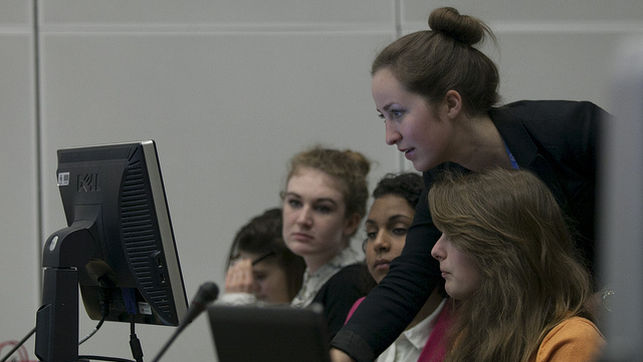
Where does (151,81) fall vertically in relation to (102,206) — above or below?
above

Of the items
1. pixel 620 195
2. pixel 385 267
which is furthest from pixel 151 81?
pixel 620 195

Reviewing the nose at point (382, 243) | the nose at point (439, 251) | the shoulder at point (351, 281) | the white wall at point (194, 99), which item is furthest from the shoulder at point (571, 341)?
the white wall at point (194, 99)

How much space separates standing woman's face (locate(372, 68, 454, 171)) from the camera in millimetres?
1595

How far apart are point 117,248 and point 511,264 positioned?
0.71 metres

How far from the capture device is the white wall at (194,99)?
301 cm

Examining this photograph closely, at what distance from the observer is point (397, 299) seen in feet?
5.15

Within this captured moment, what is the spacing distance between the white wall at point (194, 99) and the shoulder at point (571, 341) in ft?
5.56

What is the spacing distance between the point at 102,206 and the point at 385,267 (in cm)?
88

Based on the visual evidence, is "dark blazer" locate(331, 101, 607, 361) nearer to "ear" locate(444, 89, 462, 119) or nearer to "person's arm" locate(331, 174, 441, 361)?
"person's arm" locate(331, 174, 441, 361)

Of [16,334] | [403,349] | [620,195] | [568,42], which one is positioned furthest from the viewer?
[568,42]

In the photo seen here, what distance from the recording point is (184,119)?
122 inches

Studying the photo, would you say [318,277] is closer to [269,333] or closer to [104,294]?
[104,294]

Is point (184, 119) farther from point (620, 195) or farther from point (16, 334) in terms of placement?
point (620, 195)

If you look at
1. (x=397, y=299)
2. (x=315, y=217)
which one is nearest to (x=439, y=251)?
(x=397, y=299)
